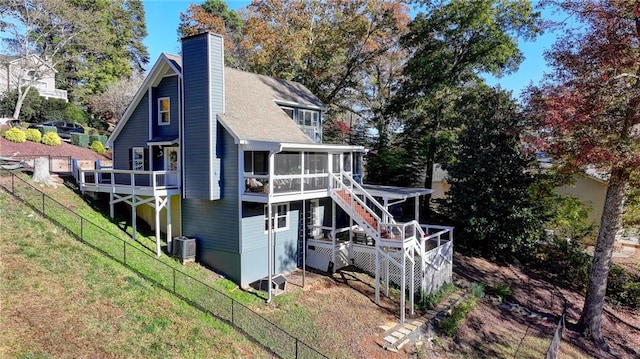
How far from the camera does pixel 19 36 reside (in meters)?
30.8

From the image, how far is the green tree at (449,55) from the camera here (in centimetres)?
2316

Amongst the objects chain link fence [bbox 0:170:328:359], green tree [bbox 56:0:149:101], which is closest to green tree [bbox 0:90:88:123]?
green tree [bbox 56:0:149:101]

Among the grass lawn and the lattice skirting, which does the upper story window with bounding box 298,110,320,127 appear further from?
the grass lawn

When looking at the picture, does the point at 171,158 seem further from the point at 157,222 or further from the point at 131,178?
the point at 157,222

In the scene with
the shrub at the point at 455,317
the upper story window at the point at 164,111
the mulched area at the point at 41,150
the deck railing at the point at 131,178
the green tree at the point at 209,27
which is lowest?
the shrub at the point at 455,317

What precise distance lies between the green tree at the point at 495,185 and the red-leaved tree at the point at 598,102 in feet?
15.0

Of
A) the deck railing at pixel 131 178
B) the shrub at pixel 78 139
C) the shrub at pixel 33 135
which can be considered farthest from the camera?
the shrub at pixel 78 139

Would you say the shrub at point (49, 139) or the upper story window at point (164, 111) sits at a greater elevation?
the upper story window at point (164, 111)

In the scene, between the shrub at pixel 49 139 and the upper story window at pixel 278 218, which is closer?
the upper story window at pixel 278 218

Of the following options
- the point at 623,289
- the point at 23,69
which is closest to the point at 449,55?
the point at 623,289

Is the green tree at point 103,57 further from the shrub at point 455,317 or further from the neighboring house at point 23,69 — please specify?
the shrub at point 455,317

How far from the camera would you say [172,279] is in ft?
40.3

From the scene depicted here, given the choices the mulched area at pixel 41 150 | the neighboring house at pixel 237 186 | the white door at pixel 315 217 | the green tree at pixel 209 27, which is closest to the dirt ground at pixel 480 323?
the neighboring house at pixel 237 186

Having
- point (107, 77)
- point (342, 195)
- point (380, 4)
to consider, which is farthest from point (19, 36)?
point (342, 195)
